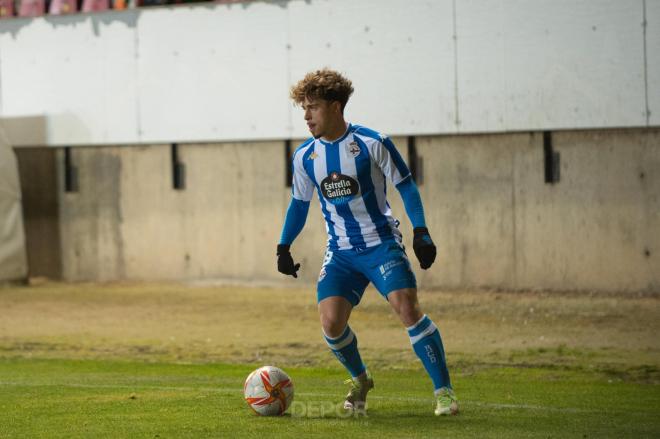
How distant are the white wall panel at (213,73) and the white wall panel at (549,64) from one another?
3073 millimetres

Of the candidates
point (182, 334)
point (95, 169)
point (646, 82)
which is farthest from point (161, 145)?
point (646, 82)

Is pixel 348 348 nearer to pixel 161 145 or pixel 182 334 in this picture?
pixel 182 334

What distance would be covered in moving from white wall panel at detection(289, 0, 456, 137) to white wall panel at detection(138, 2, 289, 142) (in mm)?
413

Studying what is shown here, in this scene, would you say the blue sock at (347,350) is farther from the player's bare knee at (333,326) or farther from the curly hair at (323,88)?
the curly hair at (323,88)

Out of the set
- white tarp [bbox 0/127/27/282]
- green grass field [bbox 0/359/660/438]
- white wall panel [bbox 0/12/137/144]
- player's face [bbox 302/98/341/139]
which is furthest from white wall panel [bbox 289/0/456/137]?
player's face [bbox 302/98/341/139]

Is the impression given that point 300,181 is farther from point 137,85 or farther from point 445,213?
point 137,85

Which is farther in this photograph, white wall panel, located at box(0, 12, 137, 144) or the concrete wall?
white wall panel, located at box(0, 12, 137, 144)

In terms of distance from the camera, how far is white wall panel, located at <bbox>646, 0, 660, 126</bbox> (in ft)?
51.3

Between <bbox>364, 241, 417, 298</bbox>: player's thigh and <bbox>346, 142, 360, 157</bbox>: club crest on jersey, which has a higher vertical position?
<bbox>346, 142, 360, 157</bbox>: club crest on jersey

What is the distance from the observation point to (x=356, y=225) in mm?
7777

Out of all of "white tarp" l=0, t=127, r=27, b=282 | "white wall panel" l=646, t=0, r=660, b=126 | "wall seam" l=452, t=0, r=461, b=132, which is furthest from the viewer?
"white tarp" l=0, t=127, r=27, b=282

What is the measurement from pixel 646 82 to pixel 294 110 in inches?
206

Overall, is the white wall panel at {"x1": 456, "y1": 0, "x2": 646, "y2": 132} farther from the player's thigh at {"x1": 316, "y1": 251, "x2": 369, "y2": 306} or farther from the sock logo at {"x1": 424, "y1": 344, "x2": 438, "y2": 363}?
the sock logo at {"x1": 424, "y1": 344, "x2": 438, "y2": 363}

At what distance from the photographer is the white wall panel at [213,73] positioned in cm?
1852
